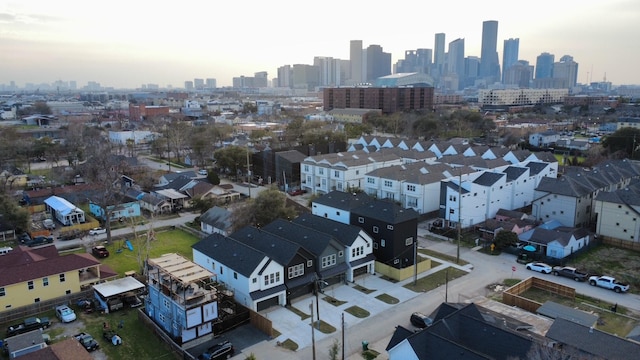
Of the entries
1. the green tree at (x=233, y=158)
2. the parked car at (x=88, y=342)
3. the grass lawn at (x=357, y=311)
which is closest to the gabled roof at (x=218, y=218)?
the grass lawn at (x=357, y=311)

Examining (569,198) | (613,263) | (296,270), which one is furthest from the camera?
(569,198)

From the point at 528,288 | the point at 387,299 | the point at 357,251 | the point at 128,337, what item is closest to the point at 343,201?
the point at 357,251

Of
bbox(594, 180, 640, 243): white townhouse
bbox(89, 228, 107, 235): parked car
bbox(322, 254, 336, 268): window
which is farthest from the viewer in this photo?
bbox(89, 228, 107, 235): parked car

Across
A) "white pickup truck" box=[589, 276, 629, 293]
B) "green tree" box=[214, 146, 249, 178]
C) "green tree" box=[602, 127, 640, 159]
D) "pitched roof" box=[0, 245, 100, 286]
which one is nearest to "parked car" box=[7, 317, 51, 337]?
"pitched roof" box=[0, 245, 100, 286]

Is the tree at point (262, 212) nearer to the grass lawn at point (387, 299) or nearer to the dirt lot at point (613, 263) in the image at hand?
the grass lawn at point (387, 299)

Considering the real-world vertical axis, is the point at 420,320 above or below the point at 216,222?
below

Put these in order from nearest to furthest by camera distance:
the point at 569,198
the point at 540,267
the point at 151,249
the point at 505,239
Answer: the point at 540,267 < the point at 505,239 < the point at 151,249 < the point at 569,198

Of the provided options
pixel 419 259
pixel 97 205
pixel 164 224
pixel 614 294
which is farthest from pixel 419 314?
pixel 97 205

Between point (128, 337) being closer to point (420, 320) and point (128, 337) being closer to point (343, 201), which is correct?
point (420, 320)

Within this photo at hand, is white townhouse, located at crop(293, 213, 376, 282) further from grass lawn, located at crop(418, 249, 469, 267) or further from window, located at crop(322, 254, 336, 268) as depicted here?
grass lawn, located at crop(418, 249, 469, 267)
